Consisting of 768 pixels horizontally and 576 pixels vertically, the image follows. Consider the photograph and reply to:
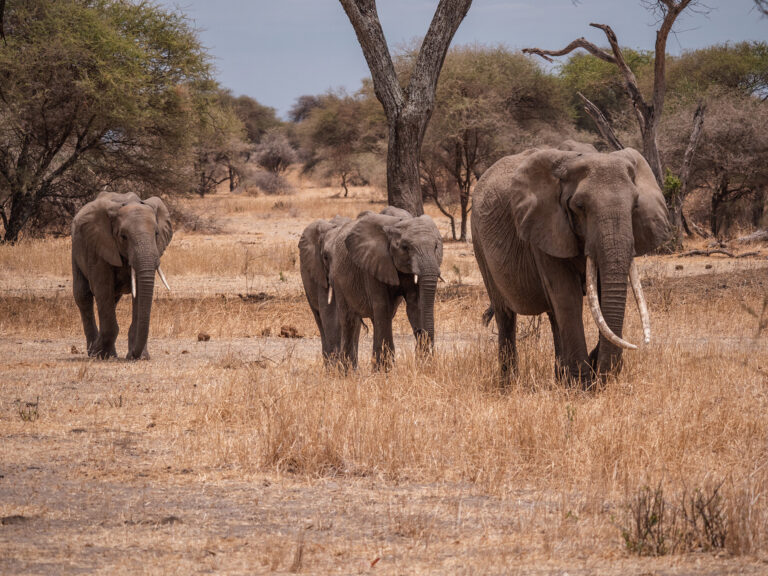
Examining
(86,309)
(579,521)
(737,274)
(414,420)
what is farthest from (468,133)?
(579,521)

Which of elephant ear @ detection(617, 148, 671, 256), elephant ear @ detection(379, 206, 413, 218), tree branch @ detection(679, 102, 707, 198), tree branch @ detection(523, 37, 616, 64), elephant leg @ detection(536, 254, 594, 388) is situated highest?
tree branch @ detection(523, 37, 616, 64)

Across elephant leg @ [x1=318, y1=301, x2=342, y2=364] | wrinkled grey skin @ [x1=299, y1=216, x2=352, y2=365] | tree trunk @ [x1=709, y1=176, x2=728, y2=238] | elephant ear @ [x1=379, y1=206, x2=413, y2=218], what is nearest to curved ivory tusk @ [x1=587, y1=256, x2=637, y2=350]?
elephant ear @ [x1=379, y1=206, x2=413, y2=218]

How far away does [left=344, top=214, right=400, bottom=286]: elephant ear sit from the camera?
28.2ft

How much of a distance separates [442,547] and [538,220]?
3255 millimetres

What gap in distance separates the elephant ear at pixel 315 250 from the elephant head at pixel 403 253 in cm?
139

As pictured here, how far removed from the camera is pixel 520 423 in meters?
5.77

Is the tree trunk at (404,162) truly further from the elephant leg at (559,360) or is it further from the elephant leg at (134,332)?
the elephant leg at (559,360)

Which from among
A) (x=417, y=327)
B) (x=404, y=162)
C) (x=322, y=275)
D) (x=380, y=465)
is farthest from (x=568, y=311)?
(x=404, y=162)

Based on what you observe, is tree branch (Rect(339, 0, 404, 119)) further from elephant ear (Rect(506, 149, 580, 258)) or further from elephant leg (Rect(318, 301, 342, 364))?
elephant ear (Rect(506, 149, 580, 258))

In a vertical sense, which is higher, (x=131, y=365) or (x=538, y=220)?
(x=538, y=220)

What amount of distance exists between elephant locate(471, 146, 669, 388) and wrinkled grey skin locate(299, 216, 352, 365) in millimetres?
2638

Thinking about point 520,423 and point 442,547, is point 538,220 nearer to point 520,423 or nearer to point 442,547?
point 520,423

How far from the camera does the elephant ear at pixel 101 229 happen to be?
10289 mm

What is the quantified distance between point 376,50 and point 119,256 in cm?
646
